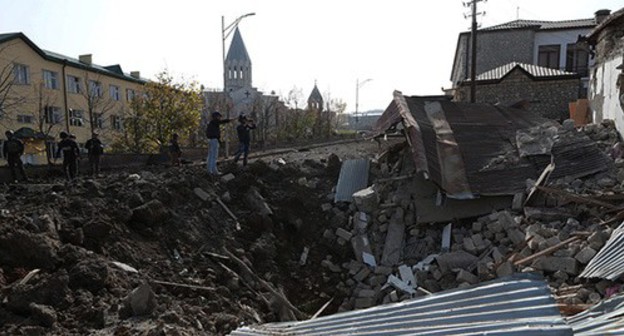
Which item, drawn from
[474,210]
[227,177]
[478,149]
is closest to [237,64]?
[227,177]

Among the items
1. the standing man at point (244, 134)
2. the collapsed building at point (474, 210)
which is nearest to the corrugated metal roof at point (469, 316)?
the collapsed building at point (474, 210)

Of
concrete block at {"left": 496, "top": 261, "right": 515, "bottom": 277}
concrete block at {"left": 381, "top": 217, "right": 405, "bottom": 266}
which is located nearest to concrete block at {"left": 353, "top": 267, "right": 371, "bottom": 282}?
concrete block at {"left": 381, "top": 217, "right": 405, "bottom": 266}

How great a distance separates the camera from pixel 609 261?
5.66 metres

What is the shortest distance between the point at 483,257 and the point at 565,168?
2916 mm

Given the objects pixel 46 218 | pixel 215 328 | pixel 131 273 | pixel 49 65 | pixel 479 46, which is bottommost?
pixel 215 328

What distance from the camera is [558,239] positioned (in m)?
6.95

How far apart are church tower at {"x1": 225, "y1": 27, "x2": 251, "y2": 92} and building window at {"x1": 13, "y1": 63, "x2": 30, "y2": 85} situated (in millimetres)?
37577

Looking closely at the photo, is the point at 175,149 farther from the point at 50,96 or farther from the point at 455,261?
the point at 50,96

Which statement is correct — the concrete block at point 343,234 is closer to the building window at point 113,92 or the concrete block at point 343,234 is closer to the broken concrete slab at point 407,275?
the broken concrete slab at point 407,275

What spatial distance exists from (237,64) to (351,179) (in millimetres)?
55632

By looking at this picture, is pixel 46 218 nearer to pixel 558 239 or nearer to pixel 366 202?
pixel 366 202

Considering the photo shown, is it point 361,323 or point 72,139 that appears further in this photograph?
point 72,139

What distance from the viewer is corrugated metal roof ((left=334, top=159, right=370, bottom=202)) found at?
1102 cm

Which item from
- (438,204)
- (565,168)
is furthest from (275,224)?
(565,168)
